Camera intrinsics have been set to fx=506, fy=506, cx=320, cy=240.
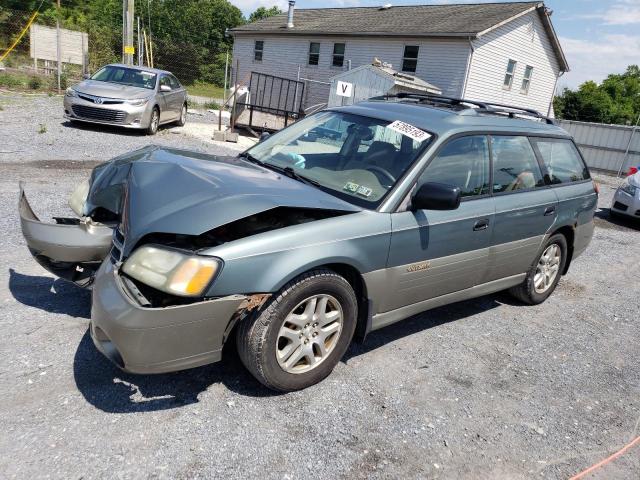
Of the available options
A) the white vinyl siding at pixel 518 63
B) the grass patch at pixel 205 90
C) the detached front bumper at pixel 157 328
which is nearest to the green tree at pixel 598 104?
the white vinyl siding at pixel 518 63

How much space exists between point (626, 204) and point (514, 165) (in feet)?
23.8

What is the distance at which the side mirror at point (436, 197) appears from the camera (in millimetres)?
3176

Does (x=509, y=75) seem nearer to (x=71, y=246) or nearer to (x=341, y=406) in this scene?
(x=341, y=406)

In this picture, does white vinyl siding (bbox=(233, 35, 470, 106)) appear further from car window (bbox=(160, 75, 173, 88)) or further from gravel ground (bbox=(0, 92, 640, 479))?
gravel ground (bbox=(0, 92, 640, 479))

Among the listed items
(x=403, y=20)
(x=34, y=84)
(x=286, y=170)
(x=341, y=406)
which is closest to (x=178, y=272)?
(x=341, y=406)

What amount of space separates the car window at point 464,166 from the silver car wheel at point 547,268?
54.9 inches

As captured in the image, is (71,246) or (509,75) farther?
(509,75)

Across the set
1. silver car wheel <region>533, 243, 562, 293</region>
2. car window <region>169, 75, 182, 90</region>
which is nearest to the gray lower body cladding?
silver car wheel <region>533, 243, 562, 293</region>

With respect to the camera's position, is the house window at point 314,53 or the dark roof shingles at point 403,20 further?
the house window at point 314,53

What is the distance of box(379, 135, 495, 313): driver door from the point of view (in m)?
3.33

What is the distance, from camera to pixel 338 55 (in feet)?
80.9

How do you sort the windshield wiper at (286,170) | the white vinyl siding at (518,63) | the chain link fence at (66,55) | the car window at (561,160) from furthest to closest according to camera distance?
the white vinyl siding at (518,63), the chain link fence at (66,55), the car window at (561,160), the windshield wiper at (286,170)

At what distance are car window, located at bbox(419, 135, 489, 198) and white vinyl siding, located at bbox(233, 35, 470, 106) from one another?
57.6 feet

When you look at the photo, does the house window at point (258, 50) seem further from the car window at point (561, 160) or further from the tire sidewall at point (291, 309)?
the tire sidewall at point (291, 309)
